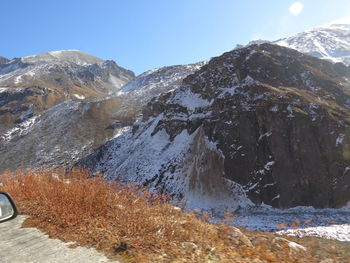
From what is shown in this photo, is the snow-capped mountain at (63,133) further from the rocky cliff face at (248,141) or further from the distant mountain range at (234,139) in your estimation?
the rocky cliff face at (248,141)

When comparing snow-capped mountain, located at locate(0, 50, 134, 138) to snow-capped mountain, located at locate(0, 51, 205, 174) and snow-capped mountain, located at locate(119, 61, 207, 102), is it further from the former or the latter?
snow-capped mountain, located at locate(119, 61, 207, 102)

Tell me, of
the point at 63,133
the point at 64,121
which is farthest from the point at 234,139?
the point at 64,121

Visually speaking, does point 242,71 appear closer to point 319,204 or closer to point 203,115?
point 203,115

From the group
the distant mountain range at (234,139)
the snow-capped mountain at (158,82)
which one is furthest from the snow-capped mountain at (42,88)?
the distant mountain range at (234,139)

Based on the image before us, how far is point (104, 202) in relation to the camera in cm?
807

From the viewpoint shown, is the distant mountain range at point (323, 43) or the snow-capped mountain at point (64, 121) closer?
the snow-capped mountain at point (64, 121)

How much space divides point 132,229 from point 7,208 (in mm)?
3232

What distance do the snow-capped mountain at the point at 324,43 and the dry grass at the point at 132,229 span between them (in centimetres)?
12132

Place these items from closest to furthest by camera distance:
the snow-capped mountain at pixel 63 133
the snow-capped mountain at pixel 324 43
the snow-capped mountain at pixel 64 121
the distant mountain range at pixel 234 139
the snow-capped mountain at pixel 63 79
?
the distant mountain range at pixel 234 139, the snow-capped mountain at pixel 63 133, the snow-capped mountain at pixel 64 121, the snow-capped mountain at pixel 324 43, the snow-capped mountain at pixel 63 79

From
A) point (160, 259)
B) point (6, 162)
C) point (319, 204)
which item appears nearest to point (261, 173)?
point (319, 204)

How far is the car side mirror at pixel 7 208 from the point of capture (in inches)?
152

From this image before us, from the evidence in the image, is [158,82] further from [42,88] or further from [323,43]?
[323,43]

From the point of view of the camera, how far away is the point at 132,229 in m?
6.76

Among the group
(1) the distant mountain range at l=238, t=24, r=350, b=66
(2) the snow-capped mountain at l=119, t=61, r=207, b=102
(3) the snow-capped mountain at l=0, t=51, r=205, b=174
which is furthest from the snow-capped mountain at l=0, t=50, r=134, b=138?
(1) the distant mountain range at l=238, t=24, r=350, b=66
